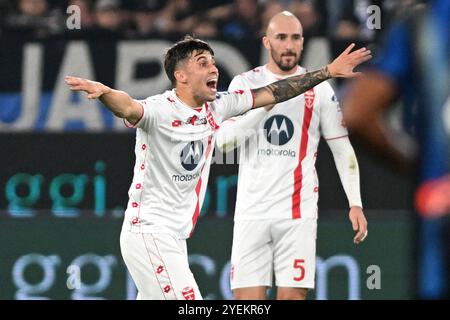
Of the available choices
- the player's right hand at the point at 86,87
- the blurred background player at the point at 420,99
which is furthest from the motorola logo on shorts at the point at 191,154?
the blurred background player at the point at 420,99

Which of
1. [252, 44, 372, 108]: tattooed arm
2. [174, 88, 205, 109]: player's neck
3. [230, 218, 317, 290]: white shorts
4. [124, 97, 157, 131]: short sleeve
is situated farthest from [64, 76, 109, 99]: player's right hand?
[230, 218, 317, 290]: white shorts

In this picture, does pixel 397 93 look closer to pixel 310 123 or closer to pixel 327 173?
pixel 310 123

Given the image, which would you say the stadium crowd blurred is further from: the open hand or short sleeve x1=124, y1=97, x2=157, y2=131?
short sleeve x1=124, y1=97, x2=157, y2=131

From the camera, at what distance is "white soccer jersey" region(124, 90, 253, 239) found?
614 cm

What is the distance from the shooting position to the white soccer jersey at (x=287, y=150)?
744 centimetres

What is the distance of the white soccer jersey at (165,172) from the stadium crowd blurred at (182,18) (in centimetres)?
243

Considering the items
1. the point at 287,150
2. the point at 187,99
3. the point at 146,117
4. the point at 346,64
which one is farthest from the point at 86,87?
the point at 287,150

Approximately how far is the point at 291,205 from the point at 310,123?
0.56 m

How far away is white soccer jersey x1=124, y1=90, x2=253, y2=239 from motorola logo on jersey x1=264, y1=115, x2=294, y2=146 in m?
1.22

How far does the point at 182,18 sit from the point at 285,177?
7.94ft

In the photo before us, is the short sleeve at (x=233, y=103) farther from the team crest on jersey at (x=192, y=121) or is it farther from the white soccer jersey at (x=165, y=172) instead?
the white soccer jersey at (x=165, y=172)

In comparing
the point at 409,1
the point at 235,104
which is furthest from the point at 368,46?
the point at 409,1

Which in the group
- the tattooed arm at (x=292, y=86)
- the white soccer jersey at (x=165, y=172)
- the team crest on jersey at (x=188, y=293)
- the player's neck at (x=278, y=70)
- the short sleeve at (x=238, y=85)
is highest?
the player's neck at (x=278, y=70)

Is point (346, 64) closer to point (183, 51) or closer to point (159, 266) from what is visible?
point (183, 51)
